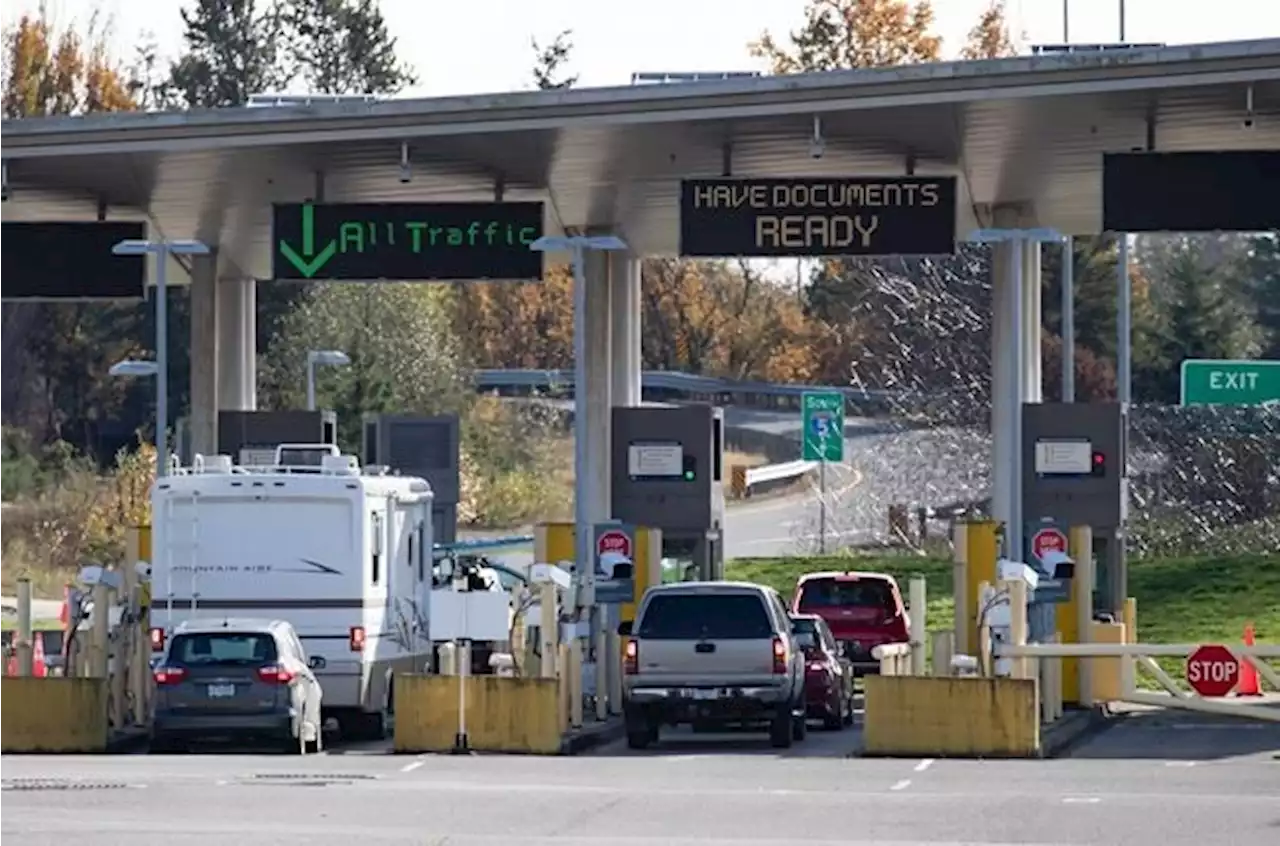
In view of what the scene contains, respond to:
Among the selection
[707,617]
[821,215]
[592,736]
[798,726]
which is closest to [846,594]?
[798,726]

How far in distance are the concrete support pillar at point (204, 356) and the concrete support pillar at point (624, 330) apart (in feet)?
16.0

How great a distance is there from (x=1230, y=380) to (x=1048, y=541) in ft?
45.1

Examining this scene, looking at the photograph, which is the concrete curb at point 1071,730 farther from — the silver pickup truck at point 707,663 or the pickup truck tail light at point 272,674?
the pickup truck tail light at point 272,674

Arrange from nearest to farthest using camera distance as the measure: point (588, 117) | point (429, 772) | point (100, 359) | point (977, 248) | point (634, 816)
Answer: point (634, 816), point (429, 772), point (588, 117), point (977, 248), point (100, 359)

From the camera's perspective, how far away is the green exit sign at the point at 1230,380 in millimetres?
48125

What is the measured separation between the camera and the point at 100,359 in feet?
267

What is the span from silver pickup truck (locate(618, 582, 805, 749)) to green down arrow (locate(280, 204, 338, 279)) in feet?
16.8

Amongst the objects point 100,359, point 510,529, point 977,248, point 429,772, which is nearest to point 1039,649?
point 429,772

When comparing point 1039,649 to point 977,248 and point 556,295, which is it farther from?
point 556,295

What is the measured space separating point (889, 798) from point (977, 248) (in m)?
47.7

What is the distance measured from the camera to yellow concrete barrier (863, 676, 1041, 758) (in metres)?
28.2

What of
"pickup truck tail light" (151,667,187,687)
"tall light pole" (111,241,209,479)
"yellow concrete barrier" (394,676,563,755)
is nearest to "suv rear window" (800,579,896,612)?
"tall light pole" (111,241,209,479)

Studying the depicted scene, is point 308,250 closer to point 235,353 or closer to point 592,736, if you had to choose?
point 592,736

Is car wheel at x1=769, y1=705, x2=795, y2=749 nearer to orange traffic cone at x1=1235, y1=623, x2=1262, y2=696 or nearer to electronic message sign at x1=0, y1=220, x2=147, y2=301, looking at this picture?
electronic message sign at x1=0, y1=220, x2=147, y2=301
